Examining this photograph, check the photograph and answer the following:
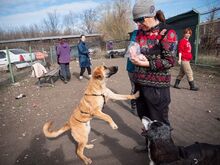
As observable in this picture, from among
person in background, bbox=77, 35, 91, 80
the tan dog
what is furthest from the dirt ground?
person in background, bbox=77, 35, 91, 80

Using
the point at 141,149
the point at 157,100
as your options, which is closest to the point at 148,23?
the point at 157,100

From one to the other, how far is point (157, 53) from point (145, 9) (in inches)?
22.1

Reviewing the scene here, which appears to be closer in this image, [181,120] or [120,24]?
[181,120]

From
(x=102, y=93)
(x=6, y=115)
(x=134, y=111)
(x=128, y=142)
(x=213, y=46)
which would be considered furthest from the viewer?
(x=213, y=46)

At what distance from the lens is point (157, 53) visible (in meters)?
2.61

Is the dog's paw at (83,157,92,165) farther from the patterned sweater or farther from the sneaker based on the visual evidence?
the patterned sweater

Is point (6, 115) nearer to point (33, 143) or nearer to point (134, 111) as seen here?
point (33, 143)

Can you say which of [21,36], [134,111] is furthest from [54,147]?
[21,36]

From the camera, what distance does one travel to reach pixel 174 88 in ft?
25.2

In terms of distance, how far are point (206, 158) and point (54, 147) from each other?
116 inches

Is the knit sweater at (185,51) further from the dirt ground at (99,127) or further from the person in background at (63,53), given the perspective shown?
the person in background at (63,53)

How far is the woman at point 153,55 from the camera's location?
2.51 meters

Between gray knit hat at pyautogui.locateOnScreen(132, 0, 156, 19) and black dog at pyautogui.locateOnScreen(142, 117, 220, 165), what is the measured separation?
1368 millimetres

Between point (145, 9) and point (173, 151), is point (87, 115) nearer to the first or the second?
point (173, 151)
